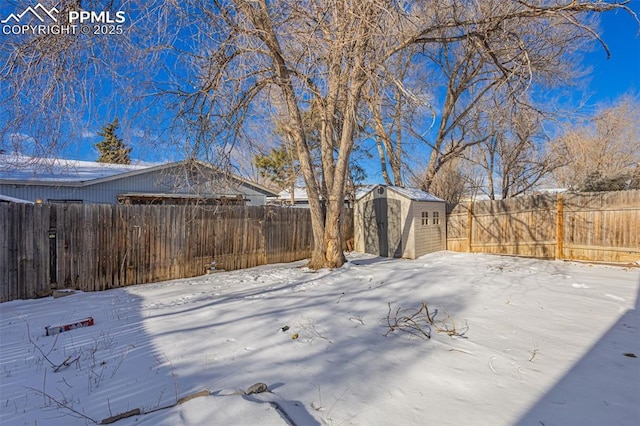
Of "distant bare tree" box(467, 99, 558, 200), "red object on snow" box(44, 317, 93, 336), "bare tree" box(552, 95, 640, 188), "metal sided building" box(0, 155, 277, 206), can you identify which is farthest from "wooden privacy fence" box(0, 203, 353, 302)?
"bare tree" box(552, 95, 640, 188)

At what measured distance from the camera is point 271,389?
2.16 meters

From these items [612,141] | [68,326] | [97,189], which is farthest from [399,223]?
[612,141]

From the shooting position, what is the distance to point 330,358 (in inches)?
106

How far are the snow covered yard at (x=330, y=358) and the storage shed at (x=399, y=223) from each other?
15.6 ft

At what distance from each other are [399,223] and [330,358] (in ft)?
25.7

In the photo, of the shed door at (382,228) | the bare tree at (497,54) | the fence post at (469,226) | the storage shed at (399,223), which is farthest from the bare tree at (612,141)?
the shed door at (382,228)

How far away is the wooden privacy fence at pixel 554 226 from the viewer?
7582 millimetres

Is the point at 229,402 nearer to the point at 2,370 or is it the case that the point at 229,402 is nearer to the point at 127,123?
the point at 2,370

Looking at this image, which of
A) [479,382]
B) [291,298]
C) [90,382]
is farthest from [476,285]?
[90,382]

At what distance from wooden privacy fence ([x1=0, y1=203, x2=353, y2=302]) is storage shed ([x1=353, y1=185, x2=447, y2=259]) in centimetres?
339

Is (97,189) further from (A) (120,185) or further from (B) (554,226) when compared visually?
(B) (554,226)

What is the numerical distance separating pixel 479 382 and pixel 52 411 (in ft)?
9.19

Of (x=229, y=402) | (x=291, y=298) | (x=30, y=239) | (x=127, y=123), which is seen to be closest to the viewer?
(x=229, y=402)

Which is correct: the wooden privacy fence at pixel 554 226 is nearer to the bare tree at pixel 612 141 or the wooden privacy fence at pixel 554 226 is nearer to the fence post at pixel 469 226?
the fence post at pixel 469 226
